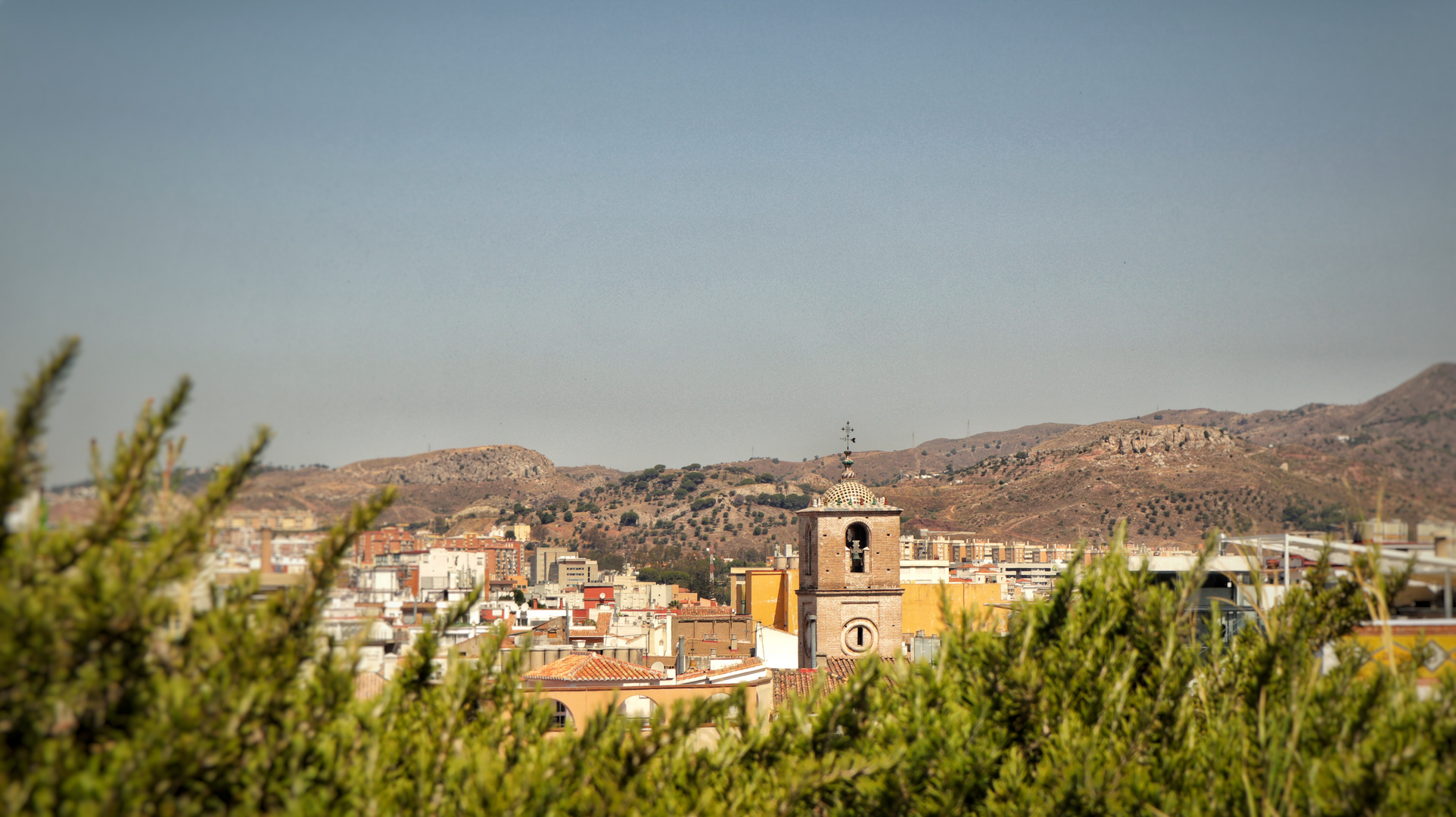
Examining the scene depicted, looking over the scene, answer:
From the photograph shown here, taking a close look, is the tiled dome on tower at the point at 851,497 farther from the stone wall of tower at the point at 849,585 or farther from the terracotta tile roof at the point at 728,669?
the terracotta tile roof at the point at 728,669

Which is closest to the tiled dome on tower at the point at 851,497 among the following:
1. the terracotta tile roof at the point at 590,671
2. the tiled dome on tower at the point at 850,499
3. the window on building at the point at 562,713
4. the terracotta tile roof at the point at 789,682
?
the tiled dome on tower at the point at 850,499

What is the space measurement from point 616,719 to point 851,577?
1710 cm

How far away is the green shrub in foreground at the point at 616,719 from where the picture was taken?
4742 mm

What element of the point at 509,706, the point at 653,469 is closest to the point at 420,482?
the point at 653,469

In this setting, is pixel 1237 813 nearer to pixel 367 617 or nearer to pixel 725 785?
pixel 725 785

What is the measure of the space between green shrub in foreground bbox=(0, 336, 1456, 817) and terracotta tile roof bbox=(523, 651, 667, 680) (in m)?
8.84

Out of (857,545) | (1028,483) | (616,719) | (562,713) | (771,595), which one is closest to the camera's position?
(616,719)

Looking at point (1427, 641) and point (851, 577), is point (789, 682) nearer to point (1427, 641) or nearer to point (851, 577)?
point (851, 577)

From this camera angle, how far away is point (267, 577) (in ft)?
21.8

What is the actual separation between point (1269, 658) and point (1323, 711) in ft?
1.92

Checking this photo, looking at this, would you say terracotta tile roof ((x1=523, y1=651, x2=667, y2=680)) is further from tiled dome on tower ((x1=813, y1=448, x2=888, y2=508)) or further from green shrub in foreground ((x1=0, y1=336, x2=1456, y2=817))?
green shrub in foreground ((x1=0, y1=336, x2=1456, y2=817))

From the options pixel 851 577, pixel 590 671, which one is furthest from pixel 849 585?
pixel 590 671

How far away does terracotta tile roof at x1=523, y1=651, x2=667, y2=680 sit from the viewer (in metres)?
17.0

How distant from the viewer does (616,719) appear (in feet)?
23.5
